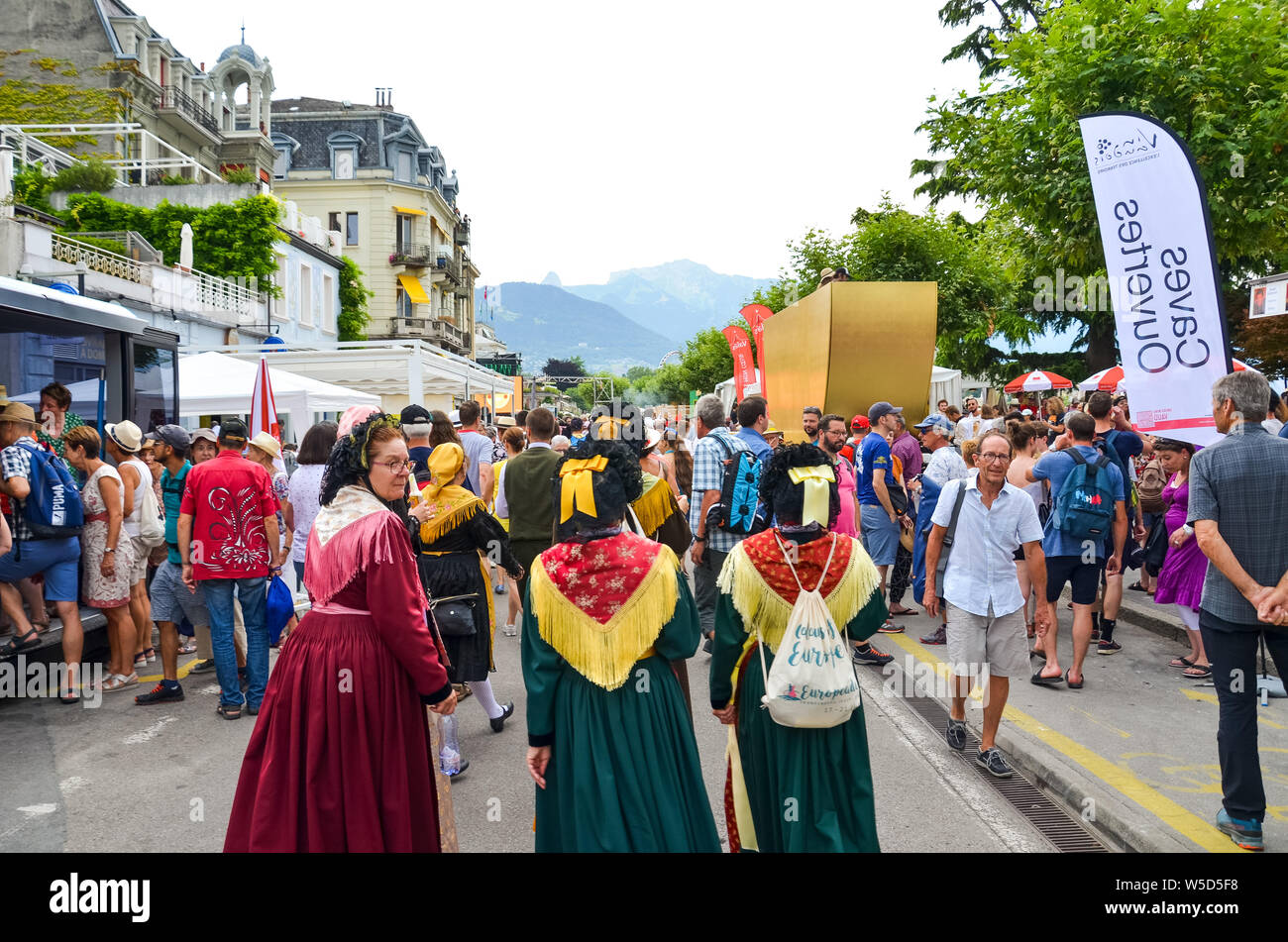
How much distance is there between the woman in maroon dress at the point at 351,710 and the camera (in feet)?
10.7

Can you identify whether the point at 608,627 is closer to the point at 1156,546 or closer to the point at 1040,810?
the point at 1040,810

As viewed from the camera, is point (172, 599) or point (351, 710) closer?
point (351, 710)

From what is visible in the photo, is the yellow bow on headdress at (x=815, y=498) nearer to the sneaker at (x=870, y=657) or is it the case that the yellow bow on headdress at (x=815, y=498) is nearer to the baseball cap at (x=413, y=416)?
the sneaker at (x=870, y=657)

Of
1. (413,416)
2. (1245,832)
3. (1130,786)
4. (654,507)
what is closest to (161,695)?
(413,416)

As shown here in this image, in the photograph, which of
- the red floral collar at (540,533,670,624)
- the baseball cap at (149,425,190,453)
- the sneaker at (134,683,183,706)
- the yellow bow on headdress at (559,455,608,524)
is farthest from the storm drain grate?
the baseball cap at (149,425,190,453)

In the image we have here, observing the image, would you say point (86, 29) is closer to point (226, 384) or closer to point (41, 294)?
point (226, 384)

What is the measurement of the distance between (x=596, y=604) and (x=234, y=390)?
10014 millimetres

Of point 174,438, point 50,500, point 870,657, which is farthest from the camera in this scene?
point 870,657

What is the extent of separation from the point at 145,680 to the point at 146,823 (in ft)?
10.5

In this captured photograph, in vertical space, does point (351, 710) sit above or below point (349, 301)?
below

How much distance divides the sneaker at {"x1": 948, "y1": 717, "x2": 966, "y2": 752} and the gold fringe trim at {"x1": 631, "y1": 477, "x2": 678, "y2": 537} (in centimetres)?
212

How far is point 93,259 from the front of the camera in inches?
709

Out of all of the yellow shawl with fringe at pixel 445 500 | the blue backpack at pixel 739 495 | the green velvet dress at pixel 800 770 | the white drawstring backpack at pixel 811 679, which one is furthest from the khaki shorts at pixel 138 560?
the white drawstring backpack at pixel 811 679

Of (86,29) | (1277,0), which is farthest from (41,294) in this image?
(86,29)
